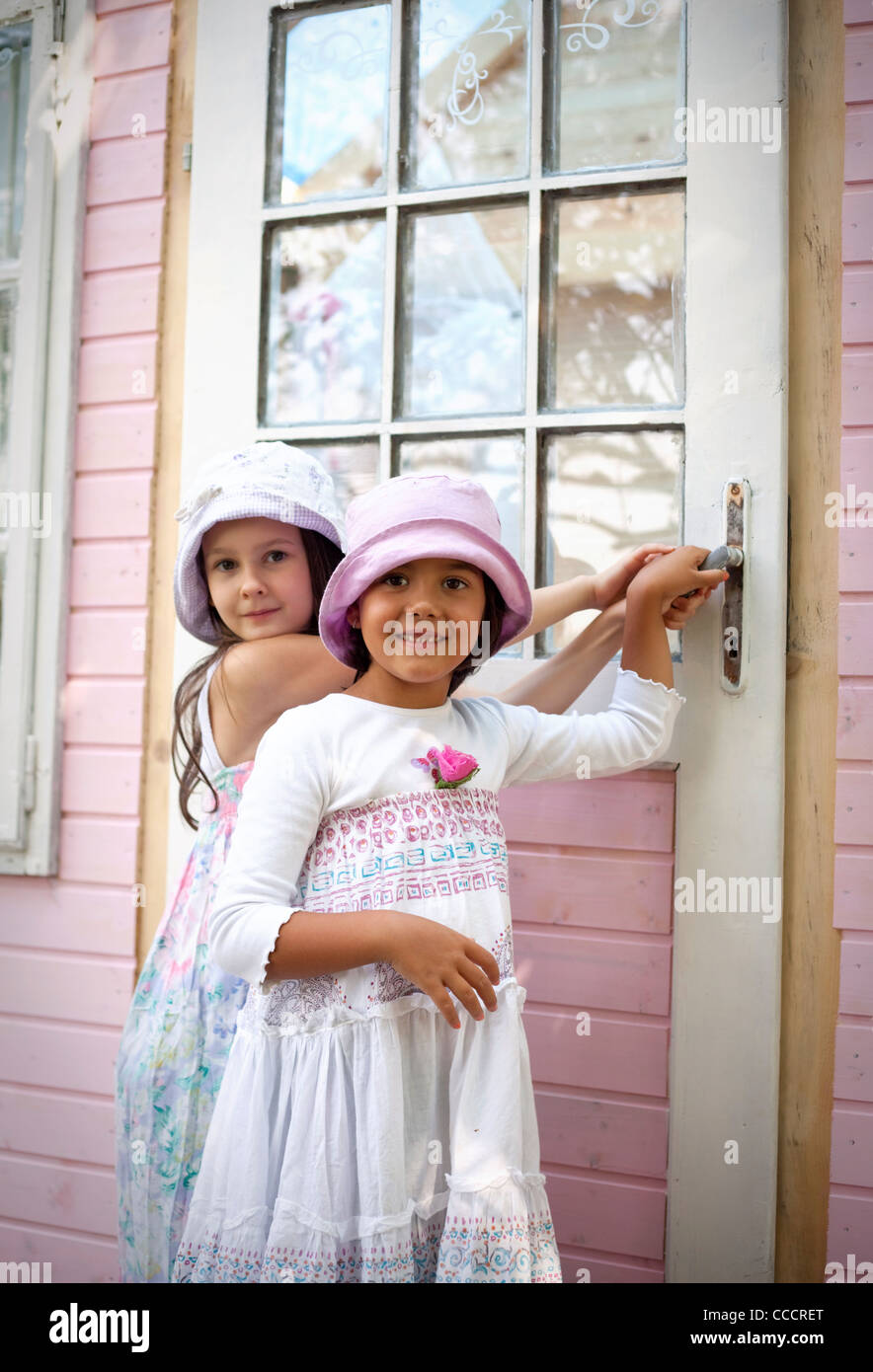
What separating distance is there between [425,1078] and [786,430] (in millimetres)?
1275

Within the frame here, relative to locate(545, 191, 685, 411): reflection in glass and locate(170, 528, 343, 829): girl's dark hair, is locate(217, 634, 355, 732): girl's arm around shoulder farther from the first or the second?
locate(545, 191, 685, 411): reflection in glass

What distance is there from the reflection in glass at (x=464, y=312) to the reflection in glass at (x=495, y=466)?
0.06 meters

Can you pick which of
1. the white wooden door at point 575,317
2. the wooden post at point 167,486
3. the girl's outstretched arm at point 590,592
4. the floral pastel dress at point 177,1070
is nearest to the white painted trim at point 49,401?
the wooden post at point 167,486

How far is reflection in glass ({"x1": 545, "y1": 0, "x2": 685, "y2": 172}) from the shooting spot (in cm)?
198

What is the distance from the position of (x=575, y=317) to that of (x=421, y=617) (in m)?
0.91

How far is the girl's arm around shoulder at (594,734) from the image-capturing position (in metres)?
1.66

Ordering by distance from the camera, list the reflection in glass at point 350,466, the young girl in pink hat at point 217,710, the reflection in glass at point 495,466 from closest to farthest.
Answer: the young girl in pink hat at point 217,710 → the reflection in glass at point 495,466 → the reflection in glass at point 350,466

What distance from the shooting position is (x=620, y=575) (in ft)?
5.97

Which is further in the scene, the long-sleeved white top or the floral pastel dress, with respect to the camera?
the floral pastel dress

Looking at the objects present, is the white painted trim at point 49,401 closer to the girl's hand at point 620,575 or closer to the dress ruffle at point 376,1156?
the dress ruffle at point 376,1156

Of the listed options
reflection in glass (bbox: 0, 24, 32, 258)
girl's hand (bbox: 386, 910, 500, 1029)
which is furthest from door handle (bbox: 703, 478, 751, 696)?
reflection in glass (bbox: 0, 24, 32, 258)

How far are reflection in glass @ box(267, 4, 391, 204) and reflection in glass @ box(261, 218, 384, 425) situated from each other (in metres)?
0.09

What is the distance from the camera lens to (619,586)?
183 cm
